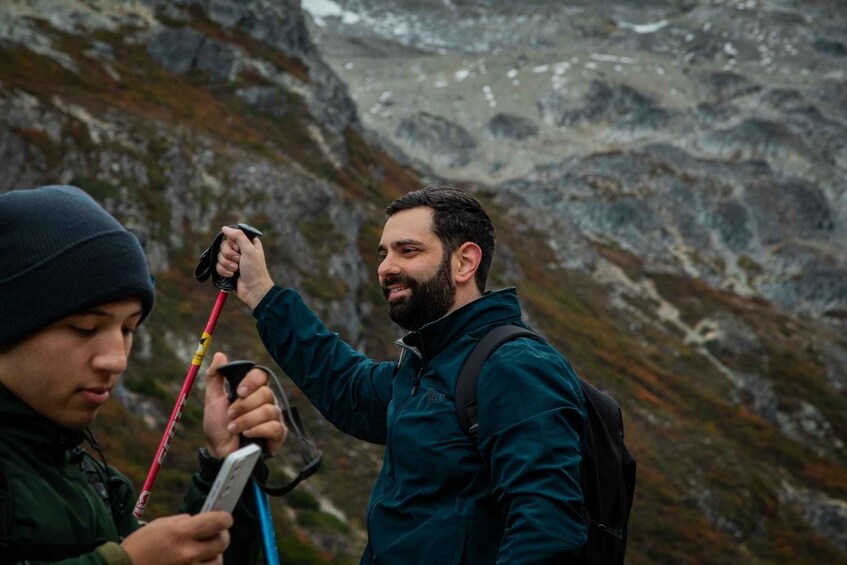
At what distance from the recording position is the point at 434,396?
4.22m

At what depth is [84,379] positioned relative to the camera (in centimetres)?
264

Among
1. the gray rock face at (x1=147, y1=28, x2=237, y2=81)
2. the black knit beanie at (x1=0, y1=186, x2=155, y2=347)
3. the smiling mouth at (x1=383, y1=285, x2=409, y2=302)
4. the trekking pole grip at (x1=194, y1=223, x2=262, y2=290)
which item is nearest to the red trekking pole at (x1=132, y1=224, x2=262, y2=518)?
the trekking pole grip at (x1=194, y1=223, x2=262, y2=290)

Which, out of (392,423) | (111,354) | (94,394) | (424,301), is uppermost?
(111,354)

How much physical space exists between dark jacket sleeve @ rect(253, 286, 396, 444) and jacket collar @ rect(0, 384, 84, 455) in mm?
2340

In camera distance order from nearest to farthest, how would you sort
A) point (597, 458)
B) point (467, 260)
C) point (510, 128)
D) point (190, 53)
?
1. point (597, 458)
2. point (467, 260)
3. point (190, 53)
4. point (510, 128)

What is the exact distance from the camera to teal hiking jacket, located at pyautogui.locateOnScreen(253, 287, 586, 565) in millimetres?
3721

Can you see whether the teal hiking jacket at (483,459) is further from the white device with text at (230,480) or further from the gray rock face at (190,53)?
the gray rock face at (190,53)

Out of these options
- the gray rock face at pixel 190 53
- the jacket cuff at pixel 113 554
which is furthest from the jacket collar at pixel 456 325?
the gray rock face at pixel 190 53

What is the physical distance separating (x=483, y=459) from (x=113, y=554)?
2026 mm

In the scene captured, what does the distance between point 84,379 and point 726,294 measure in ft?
384

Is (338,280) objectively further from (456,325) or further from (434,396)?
(434,396)

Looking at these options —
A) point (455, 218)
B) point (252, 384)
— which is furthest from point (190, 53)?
point (252, 384)

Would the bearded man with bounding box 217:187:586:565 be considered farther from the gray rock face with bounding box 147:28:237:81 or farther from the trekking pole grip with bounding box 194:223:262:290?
the gray rock face with bounding box 147:28:237:81

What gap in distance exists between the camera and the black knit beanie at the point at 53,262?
8.46 feet
